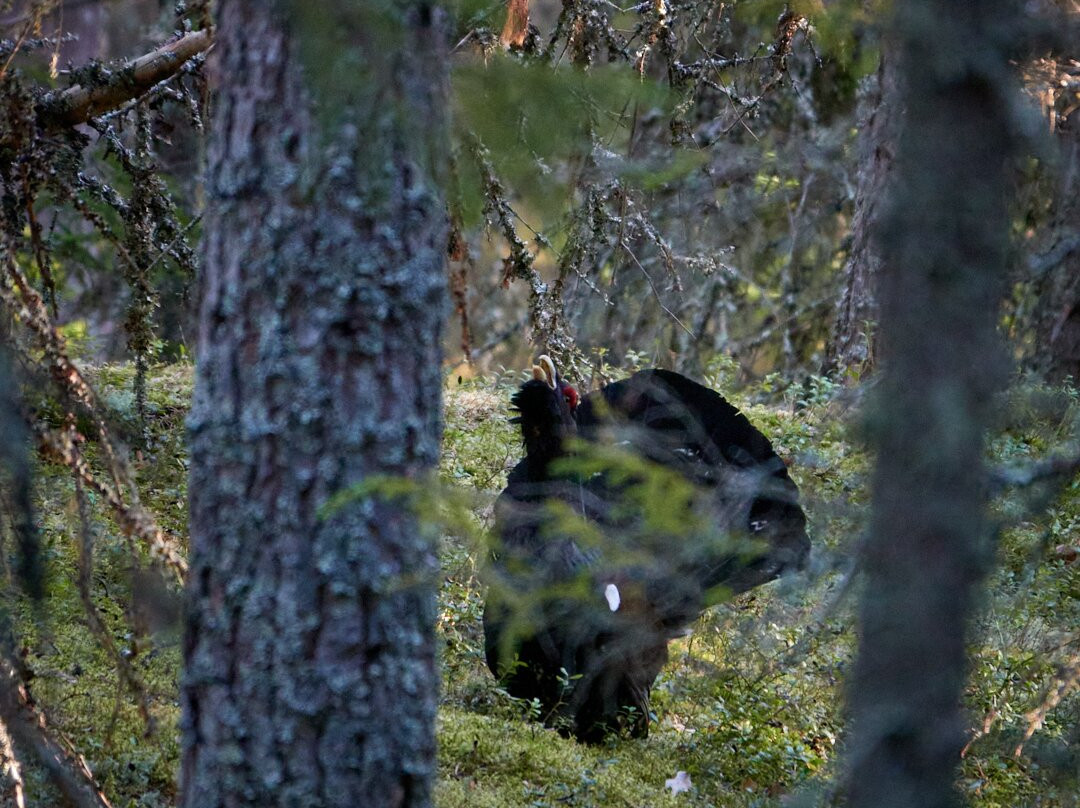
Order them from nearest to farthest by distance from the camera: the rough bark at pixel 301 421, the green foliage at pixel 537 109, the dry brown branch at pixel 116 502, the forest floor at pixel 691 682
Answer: the green foliage at pixel 537 109 → the rough bark at pixel 301 421 → the dry brown branch at pixel 116 502 → the forest floor at pixel 691 682

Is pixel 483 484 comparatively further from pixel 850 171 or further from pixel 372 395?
pixel 850 171

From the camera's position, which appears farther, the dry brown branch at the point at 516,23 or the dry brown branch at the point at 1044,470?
the dry brown branch at the point at 516,23

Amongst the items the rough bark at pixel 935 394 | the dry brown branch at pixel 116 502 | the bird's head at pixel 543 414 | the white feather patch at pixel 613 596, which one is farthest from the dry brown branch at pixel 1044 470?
the bird's head at pixel 543 414

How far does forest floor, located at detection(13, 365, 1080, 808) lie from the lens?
3592mm

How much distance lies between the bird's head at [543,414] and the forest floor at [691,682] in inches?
21.2

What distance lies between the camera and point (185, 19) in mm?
5246

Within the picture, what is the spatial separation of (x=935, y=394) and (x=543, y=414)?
4.13 metres

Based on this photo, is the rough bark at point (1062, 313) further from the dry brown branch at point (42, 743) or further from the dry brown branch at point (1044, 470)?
the dry brown branch at point (42, 743)

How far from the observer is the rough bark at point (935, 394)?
1.91 m

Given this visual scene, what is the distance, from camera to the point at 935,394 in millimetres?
1933

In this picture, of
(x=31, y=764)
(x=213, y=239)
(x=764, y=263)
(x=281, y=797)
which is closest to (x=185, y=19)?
(x=213, y=239)

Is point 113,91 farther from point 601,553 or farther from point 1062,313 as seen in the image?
point 1062,313

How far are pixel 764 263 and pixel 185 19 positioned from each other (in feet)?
27.3

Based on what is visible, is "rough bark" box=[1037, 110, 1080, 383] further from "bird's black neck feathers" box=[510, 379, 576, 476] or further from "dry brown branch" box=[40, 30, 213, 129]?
"dry brown branch" box=[40, 30, 213, 129]
